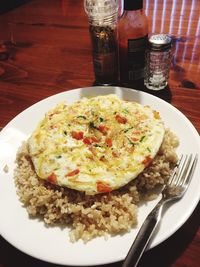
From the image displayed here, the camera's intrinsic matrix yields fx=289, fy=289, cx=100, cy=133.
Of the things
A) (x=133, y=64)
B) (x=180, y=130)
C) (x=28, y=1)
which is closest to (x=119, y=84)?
(x=133, y=64)

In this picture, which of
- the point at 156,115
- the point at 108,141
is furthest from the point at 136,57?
the point at 108,141

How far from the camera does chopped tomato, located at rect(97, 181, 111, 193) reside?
999 millimetres

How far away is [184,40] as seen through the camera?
81.9 inches

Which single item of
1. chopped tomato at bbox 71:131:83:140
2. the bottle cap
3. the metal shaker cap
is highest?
the bottle cap

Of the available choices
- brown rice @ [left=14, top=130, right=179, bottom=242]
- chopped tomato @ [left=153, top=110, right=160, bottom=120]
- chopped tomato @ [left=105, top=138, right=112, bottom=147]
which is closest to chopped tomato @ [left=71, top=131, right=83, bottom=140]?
chopped tomato @ [left=105, top=138, right=112, bottom=147]

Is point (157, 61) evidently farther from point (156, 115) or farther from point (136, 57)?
point (156, 115)

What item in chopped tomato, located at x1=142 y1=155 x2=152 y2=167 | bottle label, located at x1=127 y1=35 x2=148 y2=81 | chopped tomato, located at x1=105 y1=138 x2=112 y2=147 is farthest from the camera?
bottle label, located at x1=127 y1=35 x2=148 y2=81

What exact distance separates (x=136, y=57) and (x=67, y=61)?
0.65 m

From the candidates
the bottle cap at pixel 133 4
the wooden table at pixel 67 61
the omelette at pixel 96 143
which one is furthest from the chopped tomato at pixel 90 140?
the bottle cap at pixel 133 4

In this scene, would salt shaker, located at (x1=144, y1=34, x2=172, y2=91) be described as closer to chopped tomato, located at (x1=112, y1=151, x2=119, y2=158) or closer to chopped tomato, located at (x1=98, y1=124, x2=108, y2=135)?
chopped tomato, located at (x1=98, y1=124, x2=108, y2=135)

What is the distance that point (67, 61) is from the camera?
2.03 metres

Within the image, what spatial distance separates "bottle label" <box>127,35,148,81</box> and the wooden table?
22 centimetres

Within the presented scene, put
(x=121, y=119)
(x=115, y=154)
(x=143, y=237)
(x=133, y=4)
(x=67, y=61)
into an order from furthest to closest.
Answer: (x=67, y=61) < (x=133, y=4) < (x=121, y=119) < (x=115, y=154) < (x=143, y=237)

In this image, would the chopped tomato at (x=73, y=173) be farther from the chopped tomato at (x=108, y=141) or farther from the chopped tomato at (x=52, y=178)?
the chopped tomato at (x=108, y=141)
